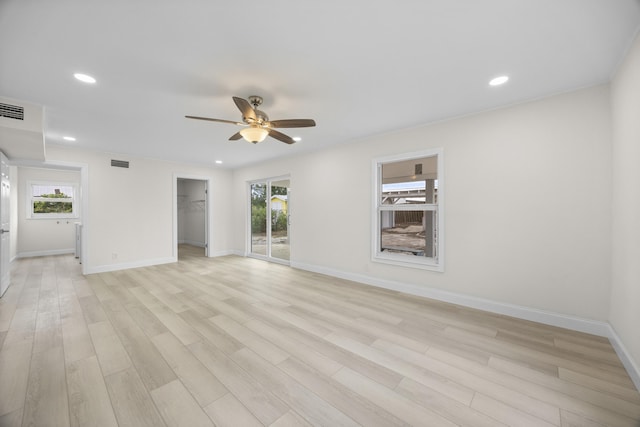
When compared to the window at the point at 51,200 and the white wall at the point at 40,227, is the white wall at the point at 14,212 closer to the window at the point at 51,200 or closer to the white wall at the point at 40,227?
the white wall at the point at 40,227

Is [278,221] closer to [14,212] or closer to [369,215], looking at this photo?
[369,215]

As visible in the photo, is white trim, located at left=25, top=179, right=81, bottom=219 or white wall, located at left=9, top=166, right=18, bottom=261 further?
white trim, located at left=25, top=179, right=81, bottom=219

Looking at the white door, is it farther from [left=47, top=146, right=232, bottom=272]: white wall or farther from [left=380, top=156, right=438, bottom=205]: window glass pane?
[left=380, top=156, right=438, bottom=205]: window glass pane

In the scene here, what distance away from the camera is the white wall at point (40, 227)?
6367mm

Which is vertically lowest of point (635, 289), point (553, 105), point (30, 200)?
point (635, 289)

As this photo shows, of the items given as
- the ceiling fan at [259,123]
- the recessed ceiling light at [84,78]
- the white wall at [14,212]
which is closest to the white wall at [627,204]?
the ceiling fan at [259,123]

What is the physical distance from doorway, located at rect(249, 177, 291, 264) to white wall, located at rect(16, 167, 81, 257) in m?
5.45

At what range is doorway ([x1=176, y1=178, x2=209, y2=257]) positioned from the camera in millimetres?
8586

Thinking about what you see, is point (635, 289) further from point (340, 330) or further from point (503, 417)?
point (340, 330)

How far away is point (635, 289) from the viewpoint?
1839mm

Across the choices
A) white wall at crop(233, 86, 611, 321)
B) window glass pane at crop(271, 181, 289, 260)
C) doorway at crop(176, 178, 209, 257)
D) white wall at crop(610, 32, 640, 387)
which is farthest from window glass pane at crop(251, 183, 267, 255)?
white wall at crop(610, 32, 640, 387)

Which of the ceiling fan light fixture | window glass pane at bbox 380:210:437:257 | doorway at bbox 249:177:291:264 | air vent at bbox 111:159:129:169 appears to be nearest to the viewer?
the ceiling fan light fixture

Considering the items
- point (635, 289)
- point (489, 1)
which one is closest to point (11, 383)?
point (489, 1)

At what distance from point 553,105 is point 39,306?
22.1 ft
